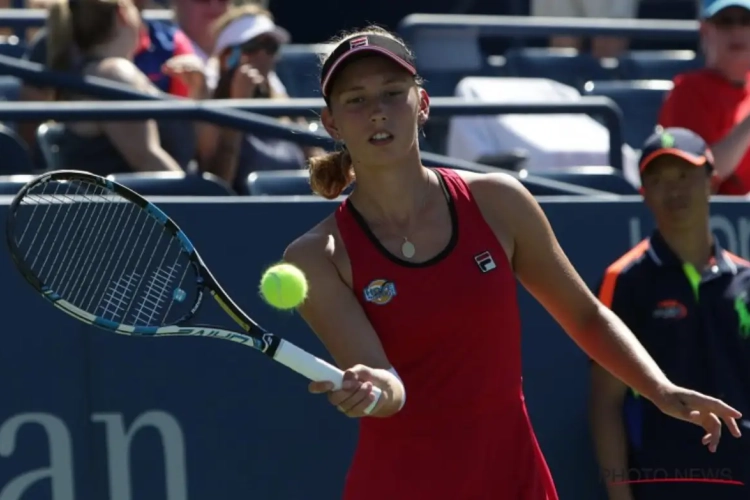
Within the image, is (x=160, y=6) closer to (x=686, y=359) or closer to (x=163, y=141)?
(x=163, y=141)

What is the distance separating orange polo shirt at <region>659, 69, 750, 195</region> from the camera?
18.9 feet

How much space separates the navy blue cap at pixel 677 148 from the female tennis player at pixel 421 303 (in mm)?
1660

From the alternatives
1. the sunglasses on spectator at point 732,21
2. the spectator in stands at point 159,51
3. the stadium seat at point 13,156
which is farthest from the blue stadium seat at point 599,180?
the stadium seat at point 13,156

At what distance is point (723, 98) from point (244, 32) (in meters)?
1.96

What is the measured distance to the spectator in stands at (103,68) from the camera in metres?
5.50

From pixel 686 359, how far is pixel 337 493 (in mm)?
1209

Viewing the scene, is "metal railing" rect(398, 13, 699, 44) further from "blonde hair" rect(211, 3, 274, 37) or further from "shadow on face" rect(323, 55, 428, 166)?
"shadow on face" rect(323, 55, 428, 166)

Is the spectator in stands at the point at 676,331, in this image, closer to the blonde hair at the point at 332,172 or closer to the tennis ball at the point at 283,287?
the blonde hair at the point at 332,172

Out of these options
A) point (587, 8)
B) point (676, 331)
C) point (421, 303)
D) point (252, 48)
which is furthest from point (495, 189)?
point (587, 8)

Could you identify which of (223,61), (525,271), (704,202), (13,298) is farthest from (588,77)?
(525,271)

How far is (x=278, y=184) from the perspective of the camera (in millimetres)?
5309

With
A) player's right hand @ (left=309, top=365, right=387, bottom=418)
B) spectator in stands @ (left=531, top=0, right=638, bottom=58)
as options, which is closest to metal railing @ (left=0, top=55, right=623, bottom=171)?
player's right hand @ (left=309, top=365, right=387, bottom=418)

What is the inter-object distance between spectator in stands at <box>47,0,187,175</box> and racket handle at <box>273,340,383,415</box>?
8.81 feet

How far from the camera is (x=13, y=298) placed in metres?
4.54
